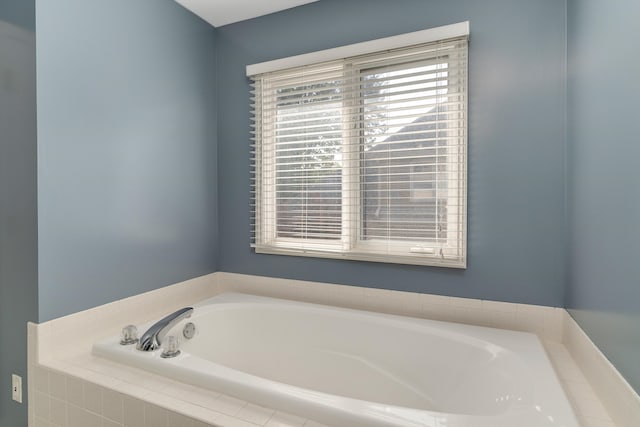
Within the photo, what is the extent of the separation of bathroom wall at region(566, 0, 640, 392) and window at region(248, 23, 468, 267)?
0.48m

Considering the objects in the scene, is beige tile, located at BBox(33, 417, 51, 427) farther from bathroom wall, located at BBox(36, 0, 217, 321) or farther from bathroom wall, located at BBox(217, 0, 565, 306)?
bathroom wall, located at BBox(217, 0, 565, 306)

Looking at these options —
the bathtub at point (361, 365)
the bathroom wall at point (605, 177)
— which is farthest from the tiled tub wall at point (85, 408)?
the bathroom wall at point (605, 177)

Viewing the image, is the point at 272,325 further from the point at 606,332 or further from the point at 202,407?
the point at 606,332

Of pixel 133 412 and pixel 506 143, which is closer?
pixel 133 412

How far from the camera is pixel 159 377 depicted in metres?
1.30

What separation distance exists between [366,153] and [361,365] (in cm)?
122

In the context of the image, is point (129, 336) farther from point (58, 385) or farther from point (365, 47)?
point (365, 47)

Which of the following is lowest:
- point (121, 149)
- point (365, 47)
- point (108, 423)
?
point (108, 423)

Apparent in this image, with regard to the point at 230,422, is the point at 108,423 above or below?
below

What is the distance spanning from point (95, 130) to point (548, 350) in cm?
244

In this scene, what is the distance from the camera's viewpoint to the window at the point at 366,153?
1.80m

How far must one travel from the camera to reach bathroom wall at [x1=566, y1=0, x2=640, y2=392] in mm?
959

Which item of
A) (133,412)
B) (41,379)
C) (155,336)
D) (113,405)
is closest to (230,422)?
(133,412)

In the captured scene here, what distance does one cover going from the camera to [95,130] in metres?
1.65
